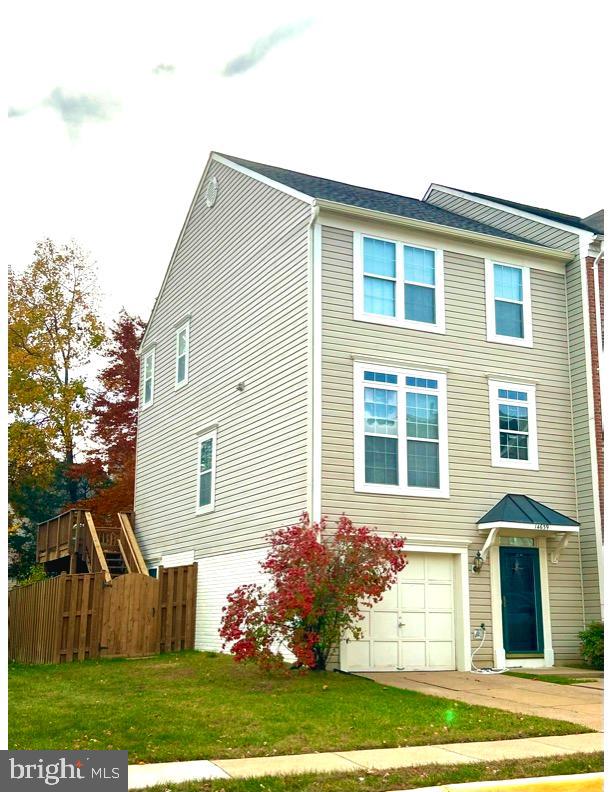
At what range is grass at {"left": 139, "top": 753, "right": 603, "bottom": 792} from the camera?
6.95m

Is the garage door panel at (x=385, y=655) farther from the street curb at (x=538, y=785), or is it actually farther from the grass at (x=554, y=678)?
the street curb at (x=538, y=785)

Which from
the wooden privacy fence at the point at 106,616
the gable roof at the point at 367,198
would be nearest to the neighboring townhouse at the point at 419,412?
the gable roof at the point at 367,198

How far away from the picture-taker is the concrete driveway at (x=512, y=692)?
10.9 metres

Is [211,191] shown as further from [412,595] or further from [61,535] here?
[412,595]

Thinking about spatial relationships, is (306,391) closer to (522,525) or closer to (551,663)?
(522,525)

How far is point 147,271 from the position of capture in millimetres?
36469

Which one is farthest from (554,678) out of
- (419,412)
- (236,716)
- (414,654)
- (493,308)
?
(493,308)

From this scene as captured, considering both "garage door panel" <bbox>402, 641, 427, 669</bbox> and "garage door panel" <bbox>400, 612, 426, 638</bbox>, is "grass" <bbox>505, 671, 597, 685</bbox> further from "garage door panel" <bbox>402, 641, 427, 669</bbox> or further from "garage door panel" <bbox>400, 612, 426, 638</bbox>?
"garage door panel" <bbox>400, 612, 426, 638</bbox>

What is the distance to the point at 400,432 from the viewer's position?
1619 cm

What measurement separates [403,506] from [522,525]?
222 centimetres

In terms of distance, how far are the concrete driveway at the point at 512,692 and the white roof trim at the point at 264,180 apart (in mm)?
8324
